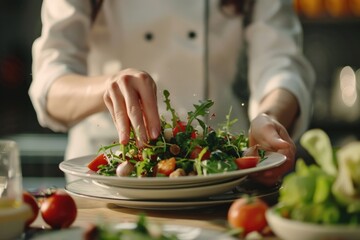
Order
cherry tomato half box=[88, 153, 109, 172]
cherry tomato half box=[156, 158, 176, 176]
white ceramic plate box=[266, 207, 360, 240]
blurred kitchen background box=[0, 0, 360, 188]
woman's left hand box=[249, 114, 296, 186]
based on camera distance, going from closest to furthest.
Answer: white ceramic plate box=[266, 207, 360, 240], cherry tomato half box=[156, 158, 176, 176], cherry tomato half box=[88, 153, 109, 172], woman's left hand box=[249, 114, 296, 186], blurred kitchen background box=[0, 0, 360, 188]

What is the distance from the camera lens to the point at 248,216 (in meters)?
1.01

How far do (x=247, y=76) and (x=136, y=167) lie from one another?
100 cm

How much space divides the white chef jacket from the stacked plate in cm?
74

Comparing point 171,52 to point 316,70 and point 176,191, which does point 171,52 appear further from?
point 316,70

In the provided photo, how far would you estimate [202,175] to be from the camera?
1.12 meters

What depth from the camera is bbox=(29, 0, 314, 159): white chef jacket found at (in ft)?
6.49

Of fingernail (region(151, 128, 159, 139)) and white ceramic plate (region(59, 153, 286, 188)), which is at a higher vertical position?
fingernail (region(151, 128, 159, 139))

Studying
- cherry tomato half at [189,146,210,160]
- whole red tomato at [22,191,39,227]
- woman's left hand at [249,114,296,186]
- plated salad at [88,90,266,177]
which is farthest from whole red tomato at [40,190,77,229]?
woman's left hand at [249,114,296,186]

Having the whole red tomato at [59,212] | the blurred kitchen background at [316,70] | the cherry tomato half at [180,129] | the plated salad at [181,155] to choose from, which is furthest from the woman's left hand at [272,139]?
the blurred kitchen background at [316,70]

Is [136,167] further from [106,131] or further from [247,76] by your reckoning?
[247,76]

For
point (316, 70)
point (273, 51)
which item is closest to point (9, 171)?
point (273, 51)

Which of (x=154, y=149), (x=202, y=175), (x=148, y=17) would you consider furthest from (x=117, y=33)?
(x=202, y=175)

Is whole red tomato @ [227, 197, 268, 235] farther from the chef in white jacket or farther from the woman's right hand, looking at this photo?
the chef in white jacket

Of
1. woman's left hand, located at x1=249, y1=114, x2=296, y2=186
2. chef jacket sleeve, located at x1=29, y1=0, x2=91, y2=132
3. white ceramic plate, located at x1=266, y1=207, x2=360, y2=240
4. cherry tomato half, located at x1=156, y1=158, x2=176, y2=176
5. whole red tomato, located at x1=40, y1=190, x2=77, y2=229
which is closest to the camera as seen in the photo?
white ceramic plate, located at x1=266, y1=207, x2=360, y2=240
